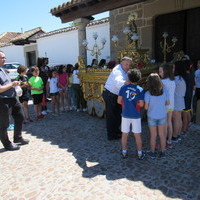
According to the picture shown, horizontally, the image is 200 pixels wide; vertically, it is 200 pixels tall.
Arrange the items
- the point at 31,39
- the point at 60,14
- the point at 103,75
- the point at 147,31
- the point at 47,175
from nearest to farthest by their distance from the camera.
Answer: the point at 47,175
the point at 103,75
the point at 60,14
the point at 147,31
the point at 31,39

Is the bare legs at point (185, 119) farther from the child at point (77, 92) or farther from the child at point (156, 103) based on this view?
the child at point (77, 92)

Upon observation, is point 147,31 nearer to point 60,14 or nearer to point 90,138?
point 60,14

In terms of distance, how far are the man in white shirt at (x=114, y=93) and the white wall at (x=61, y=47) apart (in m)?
9.69

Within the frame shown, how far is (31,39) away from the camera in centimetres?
1778

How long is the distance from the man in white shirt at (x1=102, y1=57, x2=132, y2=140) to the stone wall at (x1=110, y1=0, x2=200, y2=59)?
3.80m

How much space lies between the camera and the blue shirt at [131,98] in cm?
333

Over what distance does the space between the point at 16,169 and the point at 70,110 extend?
3838 mm

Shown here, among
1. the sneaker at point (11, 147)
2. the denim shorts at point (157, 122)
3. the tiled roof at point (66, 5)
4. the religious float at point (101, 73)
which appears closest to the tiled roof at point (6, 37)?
the tiled roof at point (66, 5)

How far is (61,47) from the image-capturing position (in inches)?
579

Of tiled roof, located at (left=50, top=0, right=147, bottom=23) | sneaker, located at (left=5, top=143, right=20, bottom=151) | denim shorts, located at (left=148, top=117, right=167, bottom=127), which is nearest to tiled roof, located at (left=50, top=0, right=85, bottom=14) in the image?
tiled roof, located at (left=50, top=0, right=147, bottom=23)

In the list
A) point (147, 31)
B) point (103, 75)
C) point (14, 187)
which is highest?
point (147, 31)

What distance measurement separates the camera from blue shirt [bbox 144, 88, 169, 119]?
3.36 metres

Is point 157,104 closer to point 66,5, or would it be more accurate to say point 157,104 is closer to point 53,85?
point 53,85

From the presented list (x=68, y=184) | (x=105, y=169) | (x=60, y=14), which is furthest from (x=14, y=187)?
(x=60, y=14)
